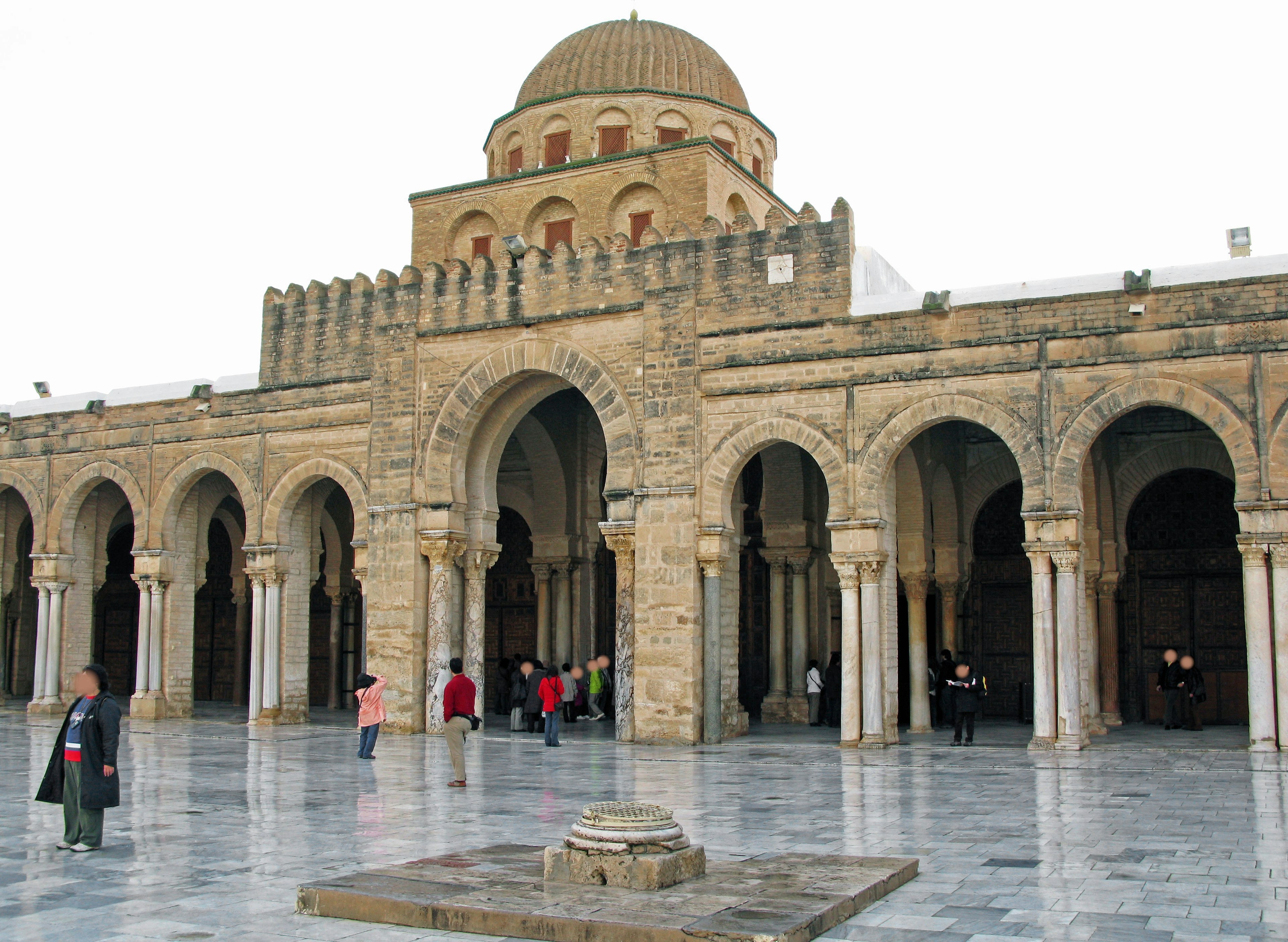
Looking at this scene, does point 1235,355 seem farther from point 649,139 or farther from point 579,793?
point 649,139

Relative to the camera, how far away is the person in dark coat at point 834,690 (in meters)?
17.2

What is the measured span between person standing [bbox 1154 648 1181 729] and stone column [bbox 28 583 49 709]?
1649 centimetres

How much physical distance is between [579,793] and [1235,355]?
7.97 meters

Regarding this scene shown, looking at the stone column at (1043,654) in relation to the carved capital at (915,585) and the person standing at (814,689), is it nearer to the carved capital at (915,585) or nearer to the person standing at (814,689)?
the carved capital at (915,585)

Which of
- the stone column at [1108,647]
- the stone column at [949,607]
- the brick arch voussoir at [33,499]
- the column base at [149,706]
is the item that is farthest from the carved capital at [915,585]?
the brick arch voussoir at [33,499]

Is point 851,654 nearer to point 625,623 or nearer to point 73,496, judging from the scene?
point 625,623

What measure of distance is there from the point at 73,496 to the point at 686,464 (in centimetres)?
1080

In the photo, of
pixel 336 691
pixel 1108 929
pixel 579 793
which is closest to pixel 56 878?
pixel 579 793

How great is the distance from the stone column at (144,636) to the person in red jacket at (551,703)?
7.34 metres

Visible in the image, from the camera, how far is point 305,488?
58.5ft

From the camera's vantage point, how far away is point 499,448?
55.8 ft

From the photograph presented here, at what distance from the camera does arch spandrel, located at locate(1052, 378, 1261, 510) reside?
12.4m

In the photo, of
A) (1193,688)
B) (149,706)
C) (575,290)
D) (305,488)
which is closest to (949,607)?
(1193,688)

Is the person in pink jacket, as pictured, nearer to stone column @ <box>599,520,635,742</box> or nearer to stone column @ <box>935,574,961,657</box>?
stone column @ <box>599,520,635,742</box>
